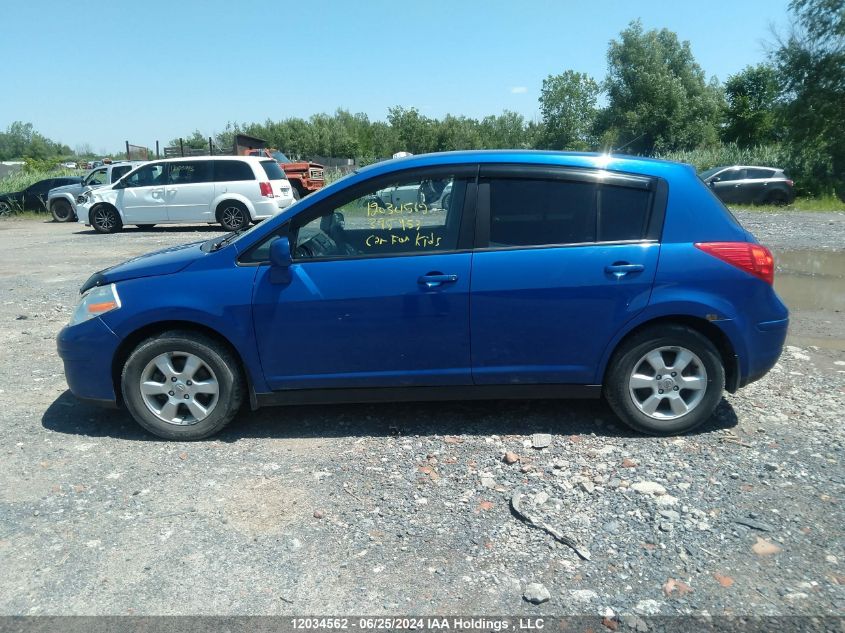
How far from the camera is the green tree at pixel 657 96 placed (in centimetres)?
5400

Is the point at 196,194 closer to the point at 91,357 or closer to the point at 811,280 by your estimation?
the point at 91,357

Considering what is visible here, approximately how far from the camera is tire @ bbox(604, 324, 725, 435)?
13.9 ft

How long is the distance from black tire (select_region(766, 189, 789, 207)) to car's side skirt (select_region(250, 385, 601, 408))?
22.8 meters

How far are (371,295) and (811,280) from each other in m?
8.59

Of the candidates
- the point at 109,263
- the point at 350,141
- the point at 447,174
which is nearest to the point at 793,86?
the point at 109,263

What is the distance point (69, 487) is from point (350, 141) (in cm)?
6951

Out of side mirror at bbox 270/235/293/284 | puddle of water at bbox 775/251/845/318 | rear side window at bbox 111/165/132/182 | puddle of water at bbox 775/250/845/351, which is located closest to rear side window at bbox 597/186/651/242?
side mirror at bbox 270/235/293/284

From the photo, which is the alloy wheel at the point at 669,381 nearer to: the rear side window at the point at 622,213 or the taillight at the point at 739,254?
the taillight at the point at 739,254

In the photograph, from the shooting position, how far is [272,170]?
17047mm

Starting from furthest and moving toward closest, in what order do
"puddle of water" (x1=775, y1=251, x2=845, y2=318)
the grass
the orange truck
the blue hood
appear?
the orange truck < the grass < "puddle of water" (x1=775, y1=251, x2=845, y2=318) < the blue hood

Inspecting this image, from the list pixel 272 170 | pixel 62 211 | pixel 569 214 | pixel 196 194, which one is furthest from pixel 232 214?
pixel 569 214

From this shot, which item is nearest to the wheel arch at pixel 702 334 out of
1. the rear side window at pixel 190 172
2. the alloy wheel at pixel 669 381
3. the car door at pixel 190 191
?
the alloy wheel at pixel 669 381

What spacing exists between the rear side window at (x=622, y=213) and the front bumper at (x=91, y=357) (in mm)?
3177

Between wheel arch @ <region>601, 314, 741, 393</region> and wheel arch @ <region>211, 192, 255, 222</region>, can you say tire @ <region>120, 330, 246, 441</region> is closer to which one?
wheel arch @ <region>601, 314, 741, 393</region>
